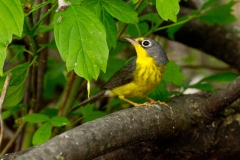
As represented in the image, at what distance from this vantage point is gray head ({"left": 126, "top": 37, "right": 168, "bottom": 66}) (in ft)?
13.4

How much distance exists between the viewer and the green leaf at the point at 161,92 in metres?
3.91

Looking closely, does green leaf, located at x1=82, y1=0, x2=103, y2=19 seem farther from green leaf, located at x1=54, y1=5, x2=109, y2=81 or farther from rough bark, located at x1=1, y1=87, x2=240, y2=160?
rough bark, located at x1=1, y1=87, x2=240, y2=160

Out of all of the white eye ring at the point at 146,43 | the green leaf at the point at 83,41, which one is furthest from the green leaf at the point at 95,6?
the white eye ring at the point at 146,43

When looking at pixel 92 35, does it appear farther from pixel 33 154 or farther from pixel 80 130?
pixel 33 154

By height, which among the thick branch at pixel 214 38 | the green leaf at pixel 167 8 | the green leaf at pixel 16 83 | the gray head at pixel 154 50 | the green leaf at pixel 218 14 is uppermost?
the green leaf at pixel 167 8

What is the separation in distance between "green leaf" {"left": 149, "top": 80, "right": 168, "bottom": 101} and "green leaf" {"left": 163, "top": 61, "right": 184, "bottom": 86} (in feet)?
0.52

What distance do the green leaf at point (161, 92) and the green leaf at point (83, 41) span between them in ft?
4.68

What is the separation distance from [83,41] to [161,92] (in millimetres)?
1523

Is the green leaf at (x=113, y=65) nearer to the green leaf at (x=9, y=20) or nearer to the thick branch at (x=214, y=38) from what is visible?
the thick branch at (x=214, y=38)

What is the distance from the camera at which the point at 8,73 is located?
2.97m

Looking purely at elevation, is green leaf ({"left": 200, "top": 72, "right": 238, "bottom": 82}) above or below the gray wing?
below

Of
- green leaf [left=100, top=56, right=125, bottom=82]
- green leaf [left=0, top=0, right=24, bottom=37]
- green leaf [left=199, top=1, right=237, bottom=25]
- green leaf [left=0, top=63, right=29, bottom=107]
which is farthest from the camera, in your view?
green leaf [left=100, top=56, right=125, bottom=82]

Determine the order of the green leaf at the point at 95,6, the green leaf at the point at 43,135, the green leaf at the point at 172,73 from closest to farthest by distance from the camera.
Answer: the green leaf at the point at 95,6
the green leaf at the point at 43,135
the green leaf at the point at 172,73

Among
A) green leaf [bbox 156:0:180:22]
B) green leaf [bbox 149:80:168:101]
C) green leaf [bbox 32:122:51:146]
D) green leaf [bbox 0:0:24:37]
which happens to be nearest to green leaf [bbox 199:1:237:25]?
green leaf [bbox 149:80:168:101]
